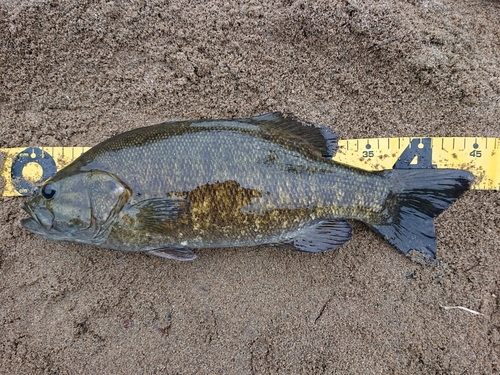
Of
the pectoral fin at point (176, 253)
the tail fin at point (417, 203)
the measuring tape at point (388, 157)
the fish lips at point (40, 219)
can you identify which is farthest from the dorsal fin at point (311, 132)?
the fish lips at point (40, 219)

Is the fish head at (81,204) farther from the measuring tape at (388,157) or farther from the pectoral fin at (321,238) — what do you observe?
the pectoral fin at (321,238)

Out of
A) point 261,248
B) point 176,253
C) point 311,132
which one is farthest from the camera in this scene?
point 261,248

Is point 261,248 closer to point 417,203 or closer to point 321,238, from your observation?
point 321,238

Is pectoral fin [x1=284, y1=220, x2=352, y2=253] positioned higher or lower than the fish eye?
lower

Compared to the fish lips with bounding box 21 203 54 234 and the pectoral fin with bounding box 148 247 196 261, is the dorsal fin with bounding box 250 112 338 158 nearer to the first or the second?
the pectoral fin with bounding box 148 247 196 261

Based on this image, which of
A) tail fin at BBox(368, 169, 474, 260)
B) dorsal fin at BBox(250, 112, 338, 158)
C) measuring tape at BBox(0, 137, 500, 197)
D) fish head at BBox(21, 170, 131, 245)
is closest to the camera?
fish head at BBox(21, 170, 131, 245)

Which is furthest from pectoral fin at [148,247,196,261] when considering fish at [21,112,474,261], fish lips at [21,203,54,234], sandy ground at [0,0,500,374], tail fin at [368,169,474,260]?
tail fin at [368,169,474,260]

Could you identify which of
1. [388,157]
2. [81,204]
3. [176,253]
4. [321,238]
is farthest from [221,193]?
[388,157]
